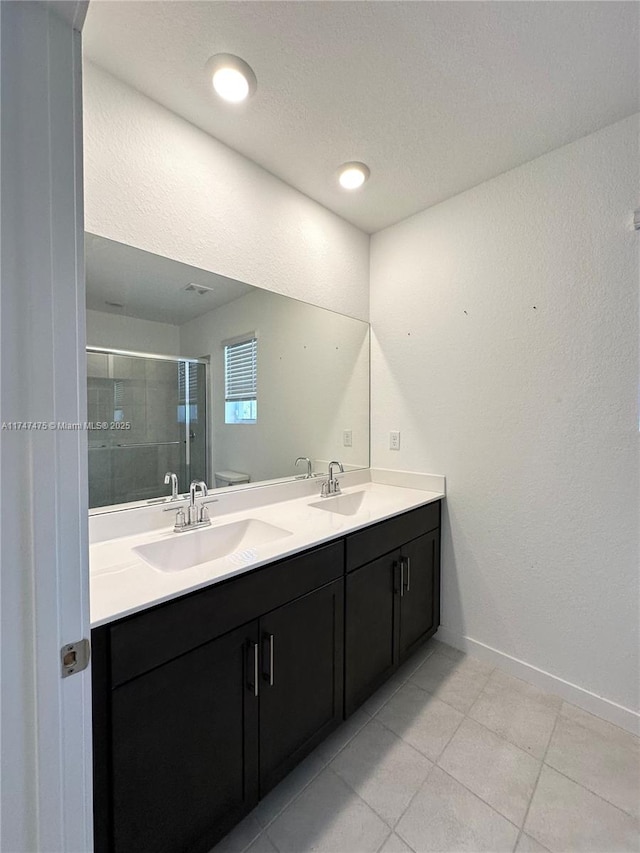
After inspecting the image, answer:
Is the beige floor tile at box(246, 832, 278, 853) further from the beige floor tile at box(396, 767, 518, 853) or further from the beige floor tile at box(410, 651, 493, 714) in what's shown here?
the beige floor tile at box(410, 651, 493, 714)

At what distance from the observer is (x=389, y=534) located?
64.3 inches

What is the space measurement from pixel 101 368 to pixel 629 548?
2193 millimetres

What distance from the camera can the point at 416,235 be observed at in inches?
83.9

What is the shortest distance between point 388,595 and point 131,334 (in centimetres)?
155

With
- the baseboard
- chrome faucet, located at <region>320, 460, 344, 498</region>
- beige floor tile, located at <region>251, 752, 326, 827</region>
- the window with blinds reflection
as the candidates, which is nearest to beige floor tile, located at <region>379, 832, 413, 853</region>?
beige floor tile, located at <region>251, 752, 326, 827</region>

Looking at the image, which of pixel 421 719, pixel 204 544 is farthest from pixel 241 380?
pixel 421 719

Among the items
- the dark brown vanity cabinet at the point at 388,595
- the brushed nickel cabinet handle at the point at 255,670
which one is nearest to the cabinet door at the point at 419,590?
the dark brown vanity cabinet at the point at 388,595

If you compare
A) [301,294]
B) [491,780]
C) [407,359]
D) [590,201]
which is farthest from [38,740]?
[590,201]

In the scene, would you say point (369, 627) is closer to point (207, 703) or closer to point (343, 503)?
point (343, 503)

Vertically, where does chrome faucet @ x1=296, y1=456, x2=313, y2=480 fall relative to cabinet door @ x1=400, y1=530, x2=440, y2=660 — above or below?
above

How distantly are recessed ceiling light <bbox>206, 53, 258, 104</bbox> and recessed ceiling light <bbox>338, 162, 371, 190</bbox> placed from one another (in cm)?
55

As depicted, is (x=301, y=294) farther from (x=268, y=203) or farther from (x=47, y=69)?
(x=47, y=69)

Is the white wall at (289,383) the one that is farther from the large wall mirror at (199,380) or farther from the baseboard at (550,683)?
the baseboard at (550,683)

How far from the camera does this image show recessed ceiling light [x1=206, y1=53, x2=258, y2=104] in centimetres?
123
